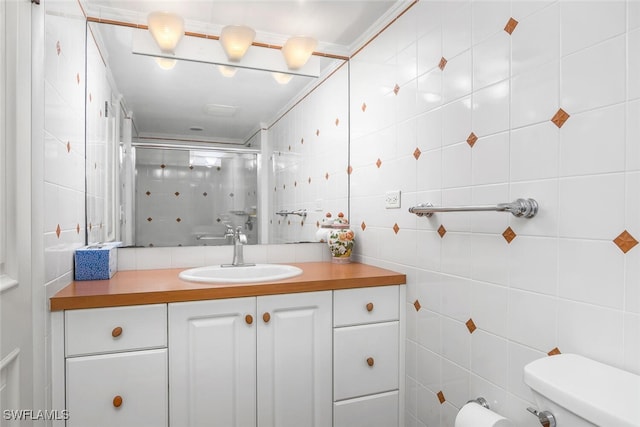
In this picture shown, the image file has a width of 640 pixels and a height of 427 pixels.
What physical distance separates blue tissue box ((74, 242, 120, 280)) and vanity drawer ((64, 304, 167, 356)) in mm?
350

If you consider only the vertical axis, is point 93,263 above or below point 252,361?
above

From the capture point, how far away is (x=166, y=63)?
1.91 meters

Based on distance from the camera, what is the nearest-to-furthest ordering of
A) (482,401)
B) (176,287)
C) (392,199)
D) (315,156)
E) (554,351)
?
1. (554,351)
2. (482,401)
3. (176,287)
4. (392,199)
5. (315,156)

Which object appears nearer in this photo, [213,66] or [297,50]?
[213,66]

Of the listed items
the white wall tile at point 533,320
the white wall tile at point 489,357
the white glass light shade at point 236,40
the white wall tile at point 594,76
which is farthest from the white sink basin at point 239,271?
the white wall tile at point 594,76

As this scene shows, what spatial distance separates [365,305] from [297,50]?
1463 mm

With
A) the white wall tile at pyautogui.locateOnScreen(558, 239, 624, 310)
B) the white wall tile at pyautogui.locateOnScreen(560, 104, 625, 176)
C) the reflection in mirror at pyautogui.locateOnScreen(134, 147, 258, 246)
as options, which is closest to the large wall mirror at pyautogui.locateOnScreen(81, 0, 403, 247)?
the reflection in mirror at pyautogui.locateOnScreen(134, 147, 258, 246)

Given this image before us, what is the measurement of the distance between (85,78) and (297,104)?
1.08 meters

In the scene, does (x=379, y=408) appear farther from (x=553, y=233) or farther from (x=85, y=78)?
(x=85, y=78)

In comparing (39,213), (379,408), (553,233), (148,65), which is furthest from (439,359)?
(148,65)

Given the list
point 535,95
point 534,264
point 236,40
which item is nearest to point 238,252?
point 236,40

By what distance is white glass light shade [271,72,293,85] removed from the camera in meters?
2.13

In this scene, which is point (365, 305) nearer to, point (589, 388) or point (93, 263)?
point (589, 388)

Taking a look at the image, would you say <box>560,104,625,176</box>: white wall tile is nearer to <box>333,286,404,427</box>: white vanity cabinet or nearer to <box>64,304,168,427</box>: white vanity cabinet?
<box>333,286,404,427</box>: white vanity cabinet
